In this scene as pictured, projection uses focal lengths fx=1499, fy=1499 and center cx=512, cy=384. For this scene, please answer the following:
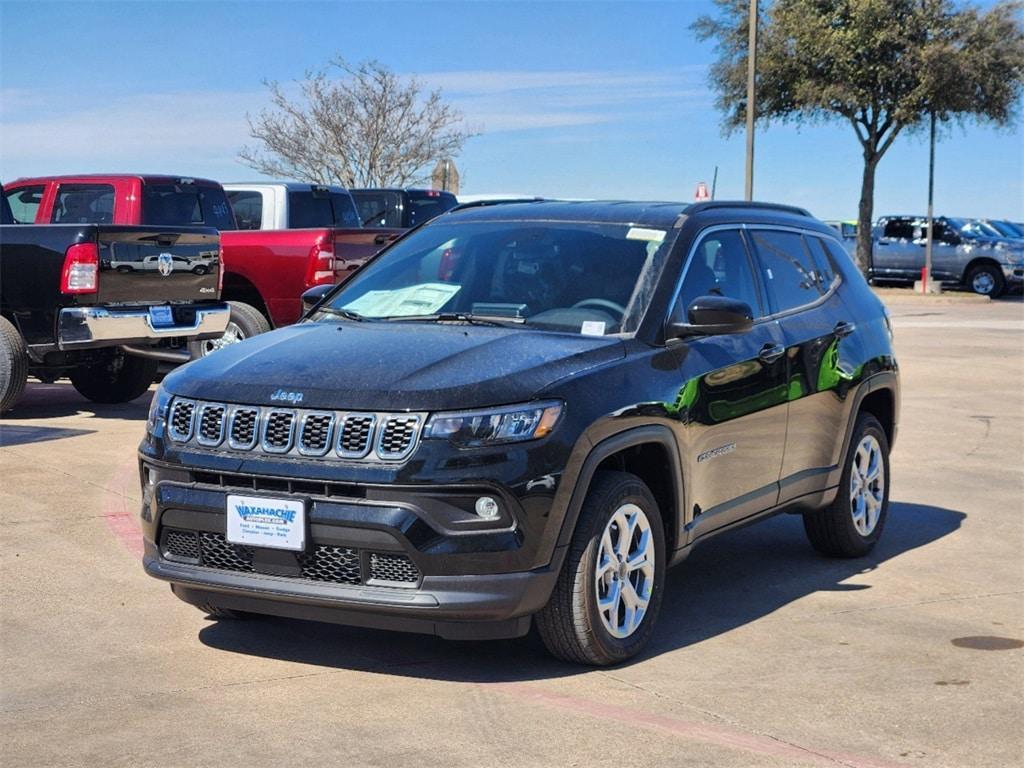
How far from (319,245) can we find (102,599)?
8119mm

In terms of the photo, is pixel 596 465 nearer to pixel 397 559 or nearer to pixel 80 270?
pixel 397 559

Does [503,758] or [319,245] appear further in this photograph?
[319,245]

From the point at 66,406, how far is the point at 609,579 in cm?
894

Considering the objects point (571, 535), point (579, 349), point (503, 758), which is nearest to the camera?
point (503, 758)

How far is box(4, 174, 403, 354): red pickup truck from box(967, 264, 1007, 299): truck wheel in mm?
27177

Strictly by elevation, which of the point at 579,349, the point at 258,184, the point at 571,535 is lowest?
the point at 571,535

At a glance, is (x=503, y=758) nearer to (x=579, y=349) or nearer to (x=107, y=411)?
(x=579, y=349)

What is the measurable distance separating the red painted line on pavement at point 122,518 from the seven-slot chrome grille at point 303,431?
219cm

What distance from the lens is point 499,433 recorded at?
4930 millimetres

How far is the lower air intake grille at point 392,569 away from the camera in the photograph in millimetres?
4922

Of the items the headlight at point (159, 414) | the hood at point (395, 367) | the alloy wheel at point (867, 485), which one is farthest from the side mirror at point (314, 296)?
the alloy wheel at point (867, 485)

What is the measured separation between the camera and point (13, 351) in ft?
37.4

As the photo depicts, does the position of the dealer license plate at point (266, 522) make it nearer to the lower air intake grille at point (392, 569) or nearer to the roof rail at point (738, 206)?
the lower air intake grille at point (392, 569)

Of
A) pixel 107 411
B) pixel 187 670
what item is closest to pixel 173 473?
pixel 187 670
